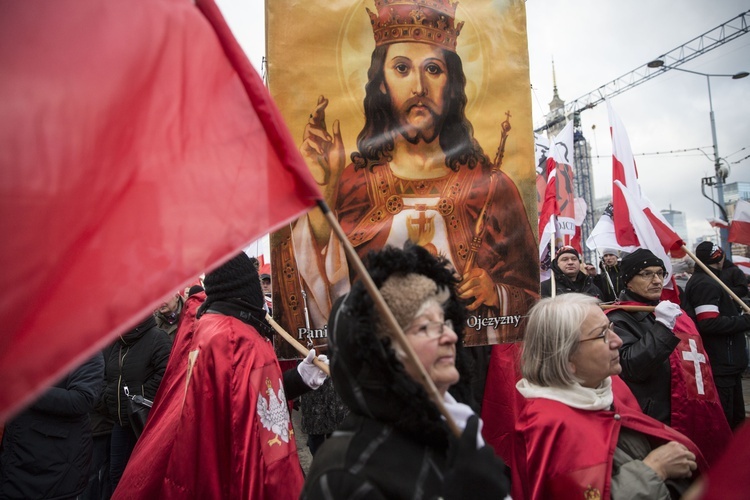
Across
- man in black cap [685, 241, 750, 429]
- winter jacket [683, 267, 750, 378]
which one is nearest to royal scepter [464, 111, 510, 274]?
man in black cap [685, 241, 750, 429]

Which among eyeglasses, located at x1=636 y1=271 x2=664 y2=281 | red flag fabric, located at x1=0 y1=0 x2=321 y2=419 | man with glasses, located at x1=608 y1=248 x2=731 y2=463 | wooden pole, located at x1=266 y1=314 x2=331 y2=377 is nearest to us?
red flag fabric, located at x1=0 y1=0 x2=321 y2=419

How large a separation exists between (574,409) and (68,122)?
2.31 m

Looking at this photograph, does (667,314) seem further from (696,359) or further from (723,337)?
(723,337)

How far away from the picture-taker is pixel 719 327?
5.33 metres

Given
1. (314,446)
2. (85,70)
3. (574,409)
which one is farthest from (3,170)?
(314,446)

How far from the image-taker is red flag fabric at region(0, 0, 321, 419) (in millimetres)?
1134

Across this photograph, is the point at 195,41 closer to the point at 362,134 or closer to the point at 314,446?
the point at 362,134

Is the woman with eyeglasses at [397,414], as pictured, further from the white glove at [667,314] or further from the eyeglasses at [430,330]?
the white glove at [667,314]

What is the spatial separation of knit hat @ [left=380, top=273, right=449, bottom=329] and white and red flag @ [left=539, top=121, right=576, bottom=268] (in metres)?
3.56

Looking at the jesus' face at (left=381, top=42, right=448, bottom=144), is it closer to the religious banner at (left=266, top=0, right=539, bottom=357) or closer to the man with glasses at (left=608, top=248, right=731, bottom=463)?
the religious banner at (left=266, top=0, right=539, bottom=357)

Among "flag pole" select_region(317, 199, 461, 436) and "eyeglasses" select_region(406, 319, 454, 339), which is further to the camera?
"eyeglasses" select_region(406, 319, 454, 339)

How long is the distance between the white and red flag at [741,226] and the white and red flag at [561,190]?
3329 millimetres

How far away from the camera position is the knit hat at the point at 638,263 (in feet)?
13.0

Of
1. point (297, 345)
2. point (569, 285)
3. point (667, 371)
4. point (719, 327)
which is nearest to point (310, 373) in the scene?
point (297, 345)
